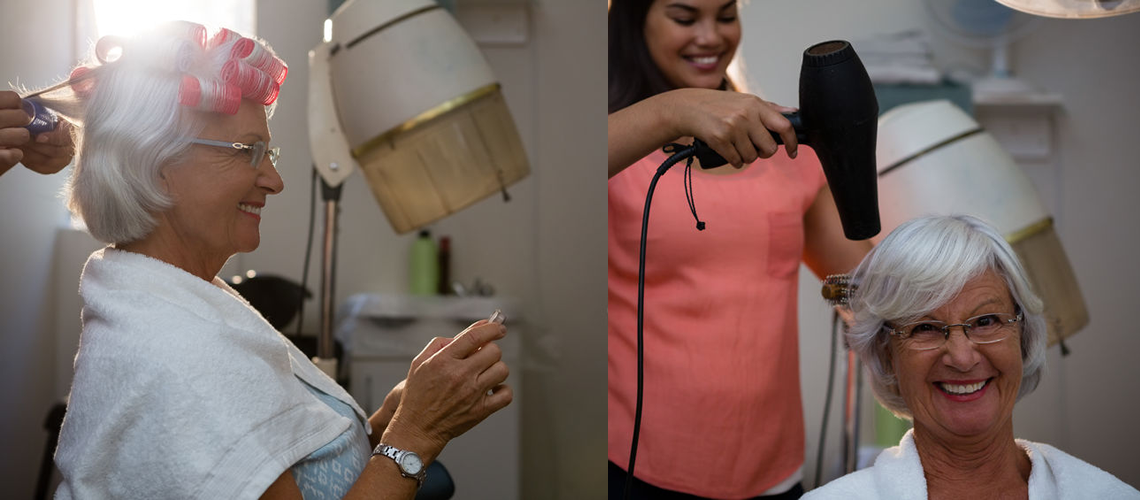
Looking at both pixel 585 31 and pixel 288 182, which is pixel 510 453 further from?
pixel 585 31

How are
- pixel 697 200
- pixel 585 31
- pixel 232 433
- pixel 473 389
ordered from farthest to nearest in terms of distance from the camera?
pixel 585 31 < pixel 697 200 < pixel 473 389 < pixel 232 433

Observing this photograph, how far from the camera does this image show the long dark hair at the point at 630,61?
175 cm

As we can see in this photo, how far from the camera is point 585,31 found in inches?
73.0

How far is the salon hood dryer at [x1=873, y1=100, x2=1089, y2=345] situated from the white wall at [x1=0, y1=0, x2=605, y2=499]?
1.84 feet

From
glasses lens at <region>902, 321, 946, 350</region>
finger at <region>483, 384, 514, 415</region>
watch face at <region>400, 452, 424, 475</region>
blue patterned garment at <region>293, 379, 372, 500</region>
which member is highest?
glasses lens at <region>902, 321, 946, 350</region>

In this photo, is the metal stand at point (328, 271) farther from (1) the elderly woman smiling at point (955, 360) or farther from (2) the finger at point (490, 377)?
(1) the elderly woman smiling at point (955, 360)

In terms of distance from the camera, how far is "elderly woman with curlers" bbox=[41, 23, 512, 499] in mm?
1199

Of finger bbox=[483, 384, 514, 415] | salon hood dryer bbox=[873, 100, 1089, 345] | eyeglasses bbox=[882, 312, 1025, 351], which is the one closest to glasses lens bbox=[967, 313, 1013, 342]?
eyeglasses bbox=[882, 312, 1025, 351]

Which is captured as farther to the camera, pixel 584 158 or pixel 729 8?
pixel 584 158

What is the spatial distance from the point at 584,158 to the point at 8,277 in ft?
3.67

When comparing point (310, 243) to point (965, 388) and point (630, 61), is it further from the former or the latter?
point (965, 388)

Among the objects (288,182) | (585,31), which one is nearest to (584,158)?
(585,31)

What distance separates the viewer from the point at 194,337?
4.11 ft

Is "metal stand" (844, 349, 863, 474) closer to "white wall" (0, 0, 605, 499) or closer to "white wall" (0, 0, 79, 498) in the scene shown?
"white wall" (0, 0, 605, 499)
